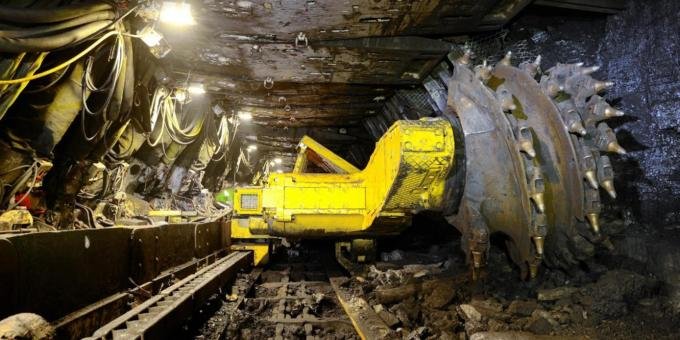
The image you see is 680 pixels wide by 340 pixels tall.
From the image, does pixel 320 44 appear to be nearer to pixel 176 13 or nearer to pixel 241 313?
pixel 176 13

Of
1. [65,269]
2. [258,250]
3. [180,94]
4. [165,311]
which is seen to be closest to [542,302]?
[165,311]

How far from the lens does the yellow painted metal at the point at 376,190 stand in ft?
8.68

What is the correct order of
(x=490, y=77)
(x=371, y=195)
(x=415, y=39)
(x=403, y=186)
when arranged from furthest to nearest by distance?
(x=415, y=39) < (x=371, y=195) < (x=403, y=186) < (x=490, y=77)

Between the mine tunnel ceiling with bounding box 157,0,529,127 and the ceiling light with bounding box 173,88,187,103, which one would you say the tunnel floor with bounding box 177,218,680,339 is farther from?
the ceiling light with bounding box 173,88,187,103

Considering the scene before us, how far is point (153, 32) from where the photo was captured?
4.16 m

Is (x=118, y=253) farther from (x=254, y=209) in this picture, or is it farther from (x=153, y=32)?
(x=254, y=209)

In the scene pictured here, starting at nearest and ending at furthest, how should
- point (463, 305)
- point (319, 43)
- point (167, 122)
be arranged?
1. point (463, 305)
2. point (319, 43)
3. point (167, 122)

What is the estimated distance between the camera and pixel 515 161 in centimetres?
214

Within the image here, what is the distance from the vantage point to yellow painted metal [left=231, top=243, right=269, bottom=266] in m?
7.46

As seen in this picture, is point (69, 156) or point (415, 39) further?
point (69, 156)

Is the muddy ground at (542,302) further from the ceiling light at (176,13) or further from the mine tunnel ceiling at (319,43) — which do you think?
the ceiling light at (176,13)

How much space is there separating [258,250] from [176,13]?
5041mm

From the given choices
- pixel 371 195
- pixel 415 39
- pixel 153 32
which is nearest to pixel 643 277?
pixel 371 195

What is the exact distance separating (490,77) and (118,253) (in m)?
3.08
